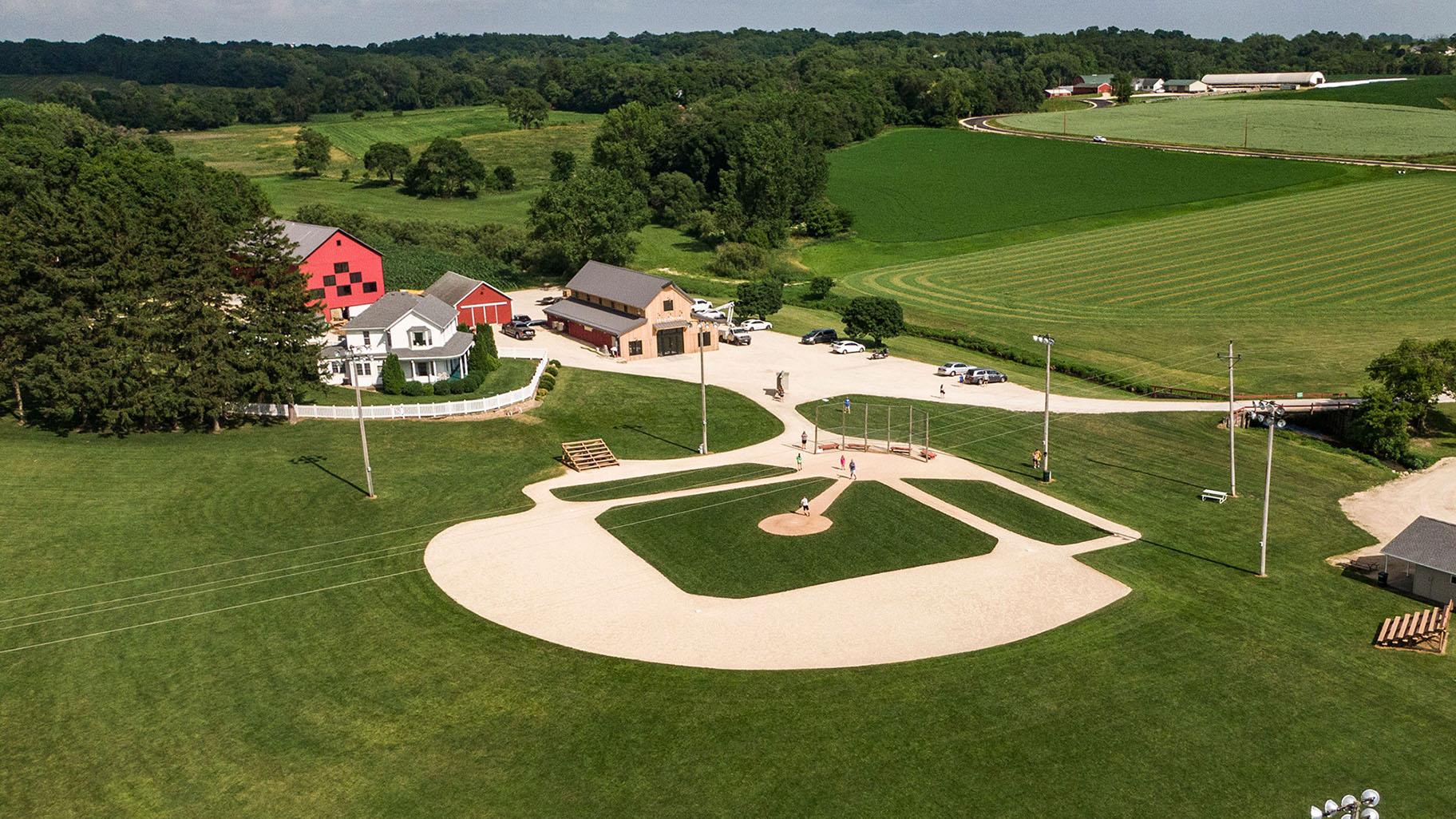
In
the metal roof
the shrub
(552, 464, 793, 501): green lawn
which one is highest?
the metal roof

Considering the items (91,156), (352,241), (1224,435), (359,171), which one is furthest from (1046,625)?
(359,171)

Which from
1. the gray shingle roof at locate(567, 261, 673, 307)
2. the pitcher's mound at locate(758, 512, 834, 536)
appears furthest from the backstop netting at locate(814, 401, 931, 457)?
the gray shingle roof at locate(567, 261, 673, 307)

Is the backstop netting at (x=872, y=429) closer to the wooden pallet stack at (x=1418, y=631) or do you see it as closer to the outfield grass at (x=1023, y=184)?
the wooden pallet stack at (x=1418, y=631)

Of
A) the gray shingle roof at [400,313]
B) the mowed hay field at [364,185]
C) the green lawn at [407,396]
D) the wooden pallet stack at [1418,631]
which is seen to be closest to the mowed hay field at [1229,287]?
the wooden pallet stack at [1418,631]

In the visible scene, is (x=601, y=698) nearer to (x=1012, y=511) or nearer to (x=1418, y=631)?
(x=1012, y=511)

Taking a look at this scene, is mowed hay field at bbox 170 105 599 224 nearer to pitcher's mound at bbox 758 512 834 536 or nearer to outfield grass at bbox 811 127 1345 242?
outfield grass at bbox 811 127 1345 242

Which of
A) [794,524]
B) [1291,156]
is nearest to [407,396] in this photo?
[794,524]
